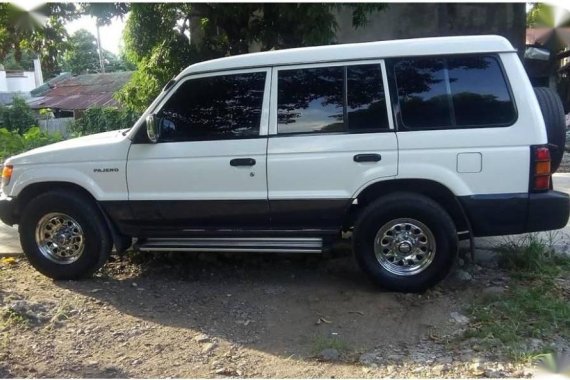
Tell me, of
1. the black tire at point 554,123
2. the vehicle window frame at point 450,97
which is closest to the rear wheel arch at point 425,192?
the vehicle window frame at point 450,97

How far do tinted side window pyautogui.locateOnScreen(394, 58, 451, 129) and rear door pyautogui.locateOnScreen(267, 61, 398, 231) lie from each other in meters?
0.15

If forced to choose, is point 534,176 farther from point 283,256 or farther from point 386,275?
point 283,256

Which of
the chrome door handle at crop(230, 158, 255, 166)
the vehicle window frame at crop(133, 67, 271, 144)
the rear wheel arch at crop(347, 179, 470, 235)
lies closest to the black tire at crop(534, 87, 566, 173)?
the rear wheel arch at crop(347, 179, 470, 235)

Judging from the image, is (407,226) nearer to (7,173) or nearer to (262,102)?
(262,102)

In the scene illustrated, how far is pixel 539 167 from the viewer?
4.29m

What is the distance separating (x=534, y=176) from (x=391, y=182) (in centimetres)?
109

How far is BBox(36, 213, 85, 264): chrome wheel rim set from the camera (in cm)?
506

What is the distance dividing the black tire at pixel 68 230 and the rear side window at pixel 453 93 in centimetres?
284

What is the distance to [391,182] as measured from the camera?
15.0 feet

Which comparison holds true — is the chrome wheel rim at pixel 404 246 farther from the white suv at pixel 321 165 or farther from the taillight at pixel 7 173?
the taillight at pixel 7 173

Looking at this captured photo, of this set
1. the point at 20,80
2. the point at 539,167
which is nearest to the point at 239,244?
the point at 539,167

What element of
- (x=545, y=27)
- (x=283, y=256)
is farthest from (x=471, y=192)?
(x=545, y=27)

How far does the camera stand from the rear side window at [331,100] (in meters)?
4.56

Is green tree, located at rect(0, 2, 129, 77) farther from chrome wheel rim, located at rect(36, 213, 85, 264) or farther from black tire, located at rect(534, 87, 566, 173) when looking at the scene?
black tire, located at rect(534, 87, 566, 173)
